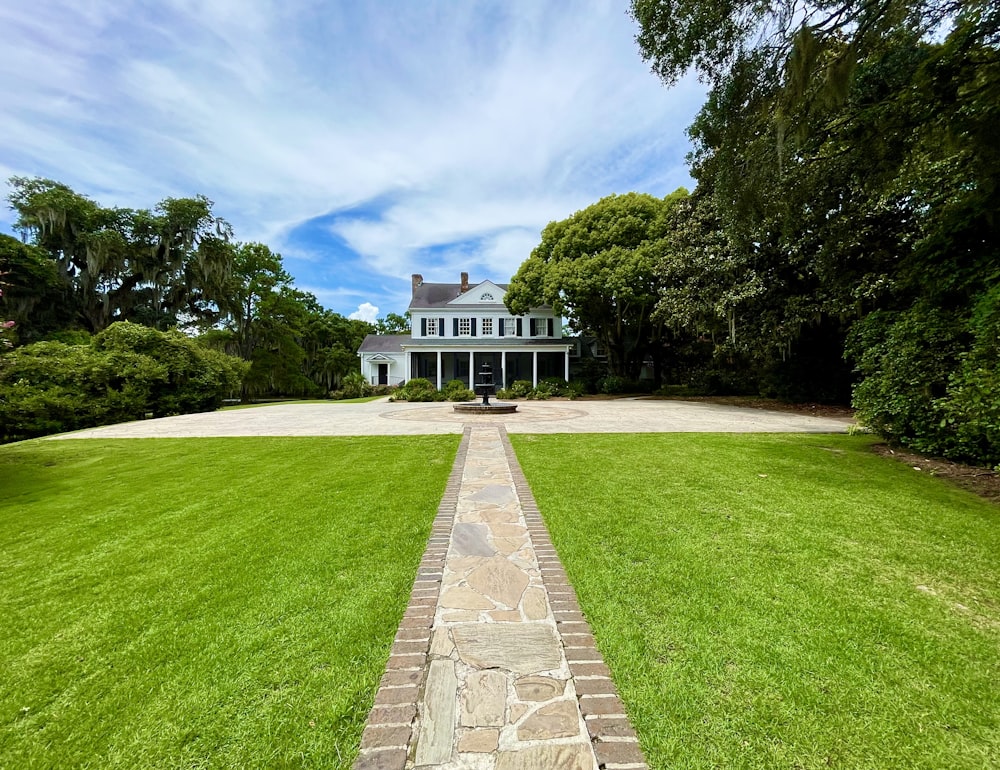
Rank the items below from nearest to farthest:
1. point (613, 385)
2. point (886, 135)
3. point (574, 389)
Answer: point (886, 135)
point (574, 389)
point (613, 385)

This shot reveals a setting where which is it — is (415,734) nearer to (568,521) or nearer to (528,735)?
(528,735)

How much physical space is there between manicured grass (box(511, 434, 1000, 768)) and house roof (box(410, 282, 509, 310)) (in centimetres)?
2138

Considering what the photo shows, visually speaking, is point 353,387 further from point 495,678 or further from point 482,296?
point 495,678

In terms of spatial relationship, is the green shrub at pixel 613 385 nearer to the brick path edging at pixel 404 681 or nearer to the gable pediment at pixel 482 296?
the gable pediment at pixel 482 296

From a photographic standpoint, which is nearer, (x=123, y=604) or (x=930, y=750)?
(x=930, y=750)

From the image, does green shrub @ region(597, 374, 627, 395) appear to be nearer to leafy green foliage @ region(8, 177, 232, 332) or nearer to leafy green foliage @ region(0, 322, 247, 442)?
leafy green foliage @ region(0, 322, 247, 442)

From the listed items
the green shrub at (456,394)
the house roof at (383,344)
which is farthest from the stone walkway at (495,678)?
the house roof at (383,344)

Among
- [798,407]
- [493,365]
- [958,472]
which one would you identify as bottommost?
[958,472]

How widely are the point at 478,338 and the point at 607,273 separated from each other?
8.62 m

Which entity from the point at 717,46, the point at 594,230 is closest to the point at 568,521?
the point at 717,46

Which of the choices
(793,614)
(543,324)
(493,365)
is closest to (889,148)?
(793,614)

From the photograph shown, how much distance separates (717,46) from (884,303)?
973 cm

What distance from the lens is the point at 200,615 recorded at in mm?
2299

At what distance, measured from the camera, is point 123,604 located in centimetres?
241
